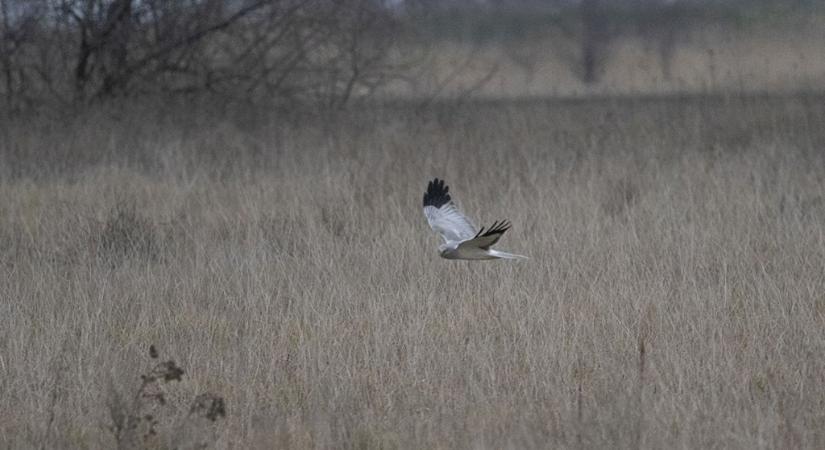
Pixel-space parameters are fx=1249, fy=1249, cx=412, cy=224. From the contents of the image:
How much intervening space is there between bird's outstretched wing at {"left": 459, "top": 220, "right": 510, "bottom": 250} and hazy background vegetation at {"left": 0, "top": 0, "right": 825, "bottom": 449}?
357 mm

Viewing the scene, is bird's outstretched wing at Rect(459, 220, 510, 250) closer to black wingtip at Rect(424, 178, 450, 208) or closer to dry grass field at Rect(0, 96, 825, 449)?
dry grass field at Rect(0, 96, 825, 449)

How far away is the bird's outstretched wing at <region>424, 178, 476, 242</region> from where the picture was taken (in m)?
6.64

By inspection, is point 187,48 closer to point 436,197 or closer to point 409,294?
point 436,197

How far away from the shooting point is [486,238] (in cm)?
573

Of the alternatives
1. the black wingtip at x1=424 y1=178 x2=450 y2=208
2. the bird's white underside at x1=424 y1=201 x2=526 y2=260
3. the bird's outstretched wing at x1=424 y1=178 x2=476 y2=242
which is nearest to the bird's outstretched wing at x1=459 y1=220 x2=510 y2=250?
the bird's white underside at x1=424 y1=201 x2=526 y2=260

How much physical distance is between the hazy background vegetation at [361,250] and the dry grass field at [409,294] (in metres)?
0.02

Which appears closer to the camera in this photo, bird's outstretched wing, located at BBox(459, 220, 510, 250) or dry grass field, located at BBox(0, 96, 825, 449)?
dry grass field, located at BBox(0, 96, 825, 449)

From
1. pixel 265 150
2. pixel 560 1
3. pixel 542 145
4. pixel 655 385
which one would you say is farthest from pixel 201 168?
pixel 560 1

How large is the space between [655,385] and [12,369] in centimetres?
266

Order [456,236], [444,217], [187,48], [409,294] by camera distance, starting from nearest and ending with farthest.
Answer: [409,294] → [456,236] → [444,217] → [187,48]

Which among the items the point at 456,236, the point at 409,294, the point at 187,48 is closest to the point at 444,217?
A: the point at 456,236

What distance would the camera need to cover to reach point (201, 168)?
1027 cm

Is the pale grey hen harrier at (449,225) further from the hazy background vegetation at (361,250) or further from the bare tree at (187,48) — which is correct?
the bare tree at (187,48)

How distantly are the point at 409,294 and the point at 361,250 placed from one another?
1112 mm
